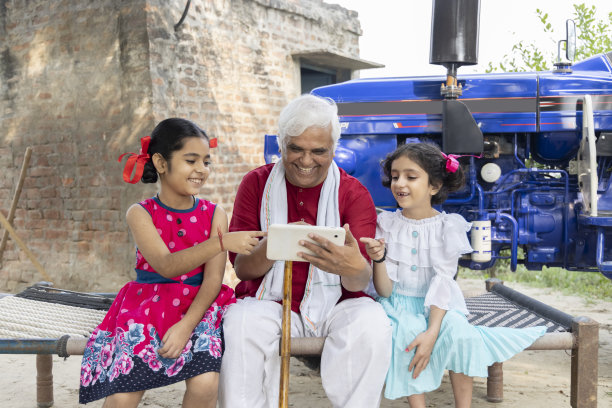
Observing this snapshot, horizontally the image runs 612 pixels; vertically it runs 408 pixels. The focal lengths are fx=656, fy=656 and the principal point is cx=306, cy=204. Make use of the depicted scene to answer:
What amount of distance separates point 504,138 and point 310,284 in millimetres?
2085

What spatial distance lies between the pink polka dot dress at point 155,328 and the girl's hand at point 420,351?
76 cm

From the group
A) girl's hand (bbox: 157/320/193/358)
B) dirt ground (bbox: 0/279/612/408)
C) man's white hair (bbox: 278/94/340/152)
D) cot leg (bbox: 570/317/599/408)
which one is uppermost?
man's white hair (bbox: 278/94/340/152)

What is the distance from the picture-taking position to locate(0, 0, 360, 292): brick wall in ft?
19.5

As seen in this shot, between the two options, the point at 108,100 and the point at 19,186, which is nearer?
the point at 108,100

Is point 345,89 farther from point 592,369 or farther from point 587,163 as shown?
point 592,369

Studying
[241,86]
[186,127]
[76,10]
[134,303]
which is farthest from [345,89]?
[76,10]

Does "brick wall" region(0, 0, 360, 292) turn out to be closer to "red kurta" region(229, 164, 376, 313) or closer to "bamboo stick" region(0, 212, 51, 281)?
"bamboo stick" region(0, 212, 51, 281)

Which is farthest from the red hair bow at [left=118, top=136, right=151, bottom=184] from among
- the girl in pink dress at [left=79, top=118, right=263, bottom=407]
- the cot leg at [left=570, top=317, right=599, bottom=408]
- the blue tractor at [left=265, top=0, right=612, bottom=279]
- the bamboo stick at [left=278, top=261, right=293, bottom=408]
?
the cot leg at [left=570, top=317, right=599, bottom=408]

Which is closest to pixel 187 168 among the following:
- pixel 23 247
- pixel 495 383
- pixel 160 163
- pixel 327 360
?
pixel 160 163

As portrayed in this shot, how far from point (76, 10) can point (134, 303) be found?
15.1 ft

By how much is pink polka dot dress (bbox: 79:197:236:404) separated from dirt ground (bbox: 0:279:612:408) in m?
1.04

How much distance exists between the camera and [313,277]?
9.01 ft

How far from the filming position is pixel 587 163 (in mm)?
3822

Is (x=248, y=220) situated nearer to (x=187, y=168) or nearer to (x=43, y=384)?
(x=187, y=168)
